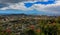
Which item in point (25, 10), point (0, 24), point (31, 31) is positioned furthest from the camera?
point (25, 10)

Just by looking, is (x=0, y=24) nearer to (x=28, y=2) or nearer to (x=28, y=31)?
(x=28, y=2)

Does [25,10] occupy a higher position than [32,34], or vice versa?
[25,10]

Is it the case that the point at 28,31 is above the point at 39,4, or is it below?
below

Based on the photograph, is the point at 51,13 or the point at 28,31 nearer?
the point at 28,31

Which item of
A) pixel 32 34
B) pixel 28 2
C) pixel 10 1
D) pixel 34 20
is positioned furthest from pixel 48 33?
pixel 10 1

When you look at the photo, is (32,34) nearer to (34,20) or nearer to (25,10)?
(34,20)

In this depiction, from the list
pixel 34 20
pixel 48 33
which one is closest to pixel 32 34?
pixel 48 33

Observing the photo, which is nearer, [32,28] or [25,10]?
[32,28]

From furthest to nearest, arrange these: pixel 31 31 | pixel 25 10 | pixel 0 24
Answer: pixel 25 10 → pixel 0 24 → pixel 31 31
